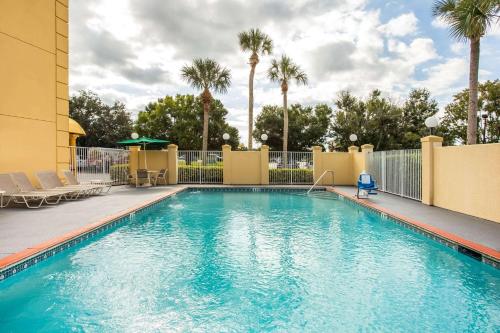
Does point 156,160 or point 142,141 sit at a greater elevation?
point 142,141

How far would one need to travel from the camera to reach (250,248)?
6121 mm

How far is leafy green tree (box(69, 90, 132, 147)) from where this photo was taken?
37.7m

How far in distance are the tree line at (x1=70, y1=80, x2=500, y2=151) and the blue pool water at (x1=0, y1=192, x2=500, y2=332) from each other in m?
23.3

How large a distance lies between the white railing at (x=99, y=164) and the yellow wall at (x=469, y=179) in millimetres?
13144

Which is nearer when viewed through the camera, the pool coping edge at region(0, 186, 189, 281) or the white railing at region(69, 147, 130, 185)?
the pool coping edge at region(0, 186, 189, 281)

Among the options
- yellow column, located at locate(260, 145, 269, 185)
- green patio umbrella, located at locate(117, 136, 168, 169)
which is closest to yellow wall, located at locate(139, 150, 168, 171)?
green patio umbrella, located at locate(117, 136, 168, 169)

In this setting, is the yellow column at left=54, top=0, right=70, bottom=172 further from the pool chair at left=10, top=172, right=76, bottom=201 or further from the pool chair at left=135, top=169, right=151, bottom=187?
the pool chair at left=135, top=169, right=151, bottom=187

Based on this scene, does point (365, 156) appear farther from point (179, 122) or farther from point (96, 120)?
point (96, 120)

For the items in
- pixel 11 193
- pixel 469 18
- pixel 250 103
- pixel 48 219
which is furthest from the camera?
pixel 250 103

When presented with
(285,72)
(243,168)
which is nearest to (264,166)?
(243,168)

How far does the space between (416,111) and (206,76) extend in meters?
21.2

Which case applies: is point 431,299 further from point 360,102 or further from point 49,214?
point 360,102

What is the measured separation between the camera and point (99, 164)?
603 inches

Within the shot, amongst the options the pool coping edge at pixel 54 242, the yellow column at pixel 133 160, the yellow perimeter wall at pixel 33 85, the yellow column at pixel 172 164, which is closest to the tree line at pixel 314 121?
the yellow column at pixel 172 164
